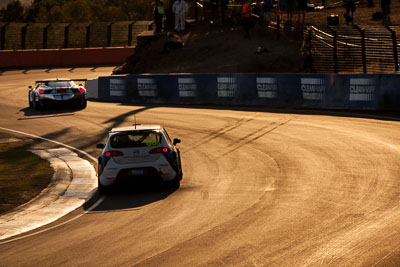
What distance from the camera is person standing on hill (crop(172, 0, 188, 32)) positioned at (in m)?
42.7

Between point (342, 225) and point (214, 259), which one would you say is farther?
point (342, 225)

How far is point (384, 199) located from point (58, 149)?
1147 cm

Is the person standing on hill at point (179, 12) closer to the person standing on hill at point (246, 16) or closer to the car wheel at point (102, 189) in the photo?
the person standing on hill at point (246, 16)

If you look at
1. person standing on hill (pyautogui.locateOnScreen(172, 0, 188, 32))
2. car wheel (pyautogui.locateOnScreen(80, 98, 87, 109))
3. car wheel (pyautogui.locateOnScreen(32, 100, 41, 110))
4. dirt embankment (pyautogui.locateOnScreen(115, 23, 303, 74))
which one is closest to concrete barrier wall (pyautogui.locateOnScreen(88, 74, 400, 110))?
car wheel (pyautogui.locateOnScreen(80, 98, 87, 109))

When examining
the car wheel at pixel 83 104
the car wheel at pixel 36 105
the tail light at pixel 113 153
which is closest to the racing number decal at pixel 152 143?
the tail light at pixel 113 153

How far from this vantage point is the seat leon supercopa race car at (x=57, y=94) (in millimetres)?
30156

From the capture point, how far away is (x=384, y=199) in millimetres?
11984

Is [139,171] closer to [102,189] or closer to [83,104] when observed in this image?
[102,189]

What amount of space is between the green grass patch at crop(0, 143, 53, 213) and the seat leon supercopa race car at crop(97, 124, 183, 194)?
1790 mm

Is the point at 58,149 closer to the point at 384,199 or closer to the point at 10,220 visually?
the point at 10,220

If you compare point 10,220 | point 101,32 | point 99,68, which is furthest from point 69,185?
point 101,32

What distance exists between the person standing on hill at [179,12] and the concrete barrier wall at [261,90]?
9.77 metres

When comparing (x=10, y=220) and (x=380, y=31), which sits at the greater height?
(x=380, y=31)

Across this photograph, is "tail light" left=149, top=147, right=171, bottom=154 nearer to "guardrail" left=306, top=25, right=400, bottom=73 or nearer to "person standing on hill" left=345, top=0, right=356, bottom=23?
"guardrail" left=306, top=25, right=400, bottom=73
